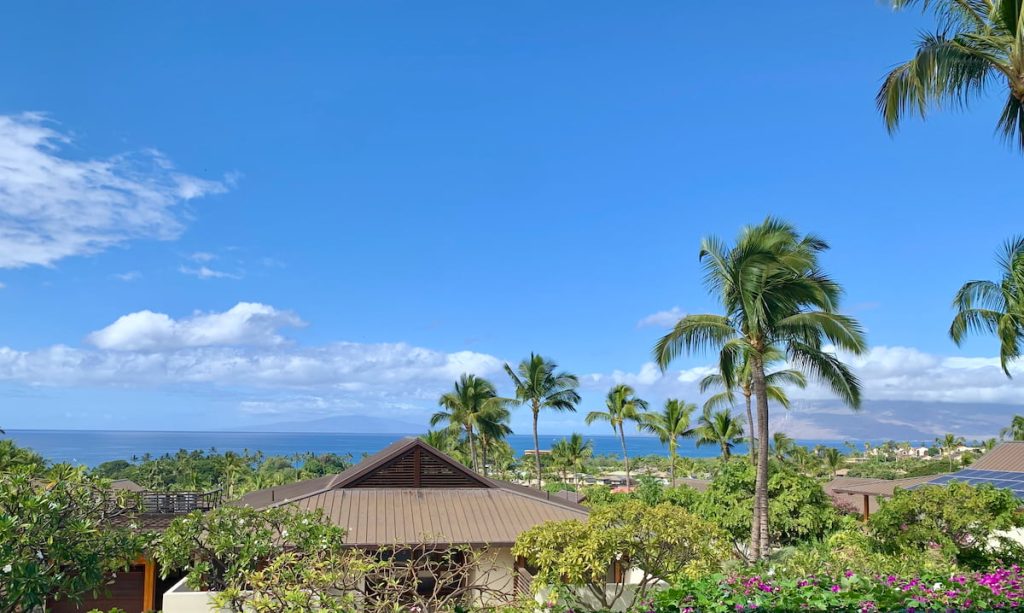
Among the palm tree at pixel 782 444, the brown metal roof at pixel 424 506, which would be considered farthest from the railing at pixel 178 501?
the palm tree at pixel 782 444

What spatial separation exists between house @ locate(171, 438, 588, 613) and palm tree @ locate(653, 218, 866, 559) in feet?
16.5

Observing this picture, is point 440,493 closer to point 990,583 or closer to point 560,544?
point 560,544

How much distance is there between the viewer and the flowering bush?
6090mm

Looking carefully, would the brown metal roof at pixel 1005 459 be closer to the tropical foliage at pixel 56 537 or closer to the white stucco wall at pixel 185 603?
the white stucco wall at pixel 185 603

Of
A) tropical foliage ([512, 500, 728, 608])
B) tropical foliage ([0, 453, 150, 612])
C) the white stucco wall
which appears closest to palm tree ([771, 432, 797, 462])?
tropical foliage ([512, 500, 728, 608])

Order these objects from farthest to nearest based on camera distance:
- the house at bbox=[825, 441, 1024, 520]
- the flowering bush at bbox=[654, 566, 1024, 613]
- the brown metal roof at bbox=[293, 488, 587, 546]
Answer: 1. the house at bbox=[825, 441, 1024, 520]
2. the brown metal roof at bbox=[293, 488, 587, 546]
3. the flowering bush at bbox=[654, 566, 1024, 613]

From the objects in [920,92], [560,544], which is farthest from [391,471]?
[920,92]

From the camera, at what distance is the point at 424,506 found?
16781mm

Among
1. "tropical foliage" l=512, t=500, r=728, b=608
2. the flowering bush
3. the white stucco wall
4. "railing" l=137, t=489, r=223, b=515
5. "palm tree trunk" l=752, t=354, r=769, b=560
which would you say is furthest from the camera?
"railing" l=137, t=489, r=223, b=515

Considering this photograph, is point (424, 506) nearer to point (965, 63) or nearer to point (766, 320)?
point (766, 320)

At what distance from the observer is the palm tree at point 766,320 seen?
1641 centimetres

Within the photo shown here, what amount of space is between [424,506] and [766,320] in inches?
387

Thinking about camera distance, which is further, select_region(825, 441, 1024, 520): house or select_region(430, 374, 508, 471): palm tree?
select_region(430, 374, 508, 471): palm tree

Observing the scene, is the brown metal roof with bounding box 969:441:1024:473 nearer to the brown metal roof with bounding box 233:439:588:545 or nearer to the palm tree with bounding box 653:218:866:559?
the palm tree with bounding box 653:218:866:559
